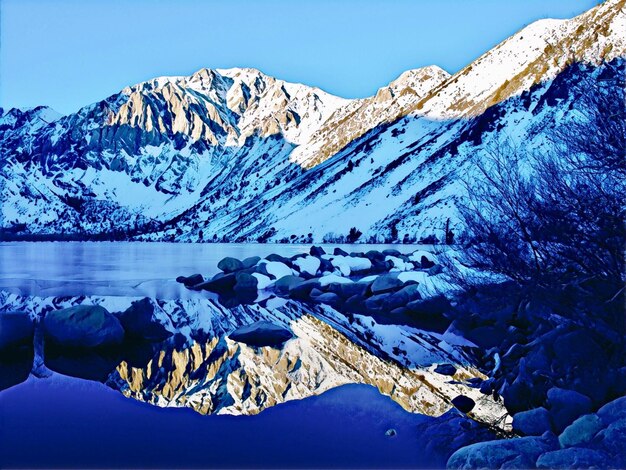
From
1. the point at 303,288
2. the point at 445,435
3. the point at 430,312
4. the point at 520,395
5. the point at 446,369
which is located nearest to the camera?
the point at 445,435

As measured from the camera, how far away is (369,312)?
25203 millimetres

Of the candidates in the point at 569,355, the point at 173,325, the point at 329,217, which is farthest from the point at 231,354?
the point at 329,217

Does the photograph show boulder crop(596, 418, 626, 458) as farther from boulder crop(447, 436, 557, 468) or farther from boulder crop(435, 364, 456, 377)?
boulder crop(435, 364, 456, 377)

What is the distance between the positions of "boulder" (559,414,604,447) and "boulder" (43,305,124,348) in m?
12.8

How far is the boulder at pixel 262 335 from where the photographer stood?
61.5 ft

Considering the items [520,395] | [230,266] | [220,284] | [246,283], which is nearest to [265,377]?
[520,395]

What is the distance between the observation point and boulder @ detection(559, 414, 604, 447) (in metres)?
8.84

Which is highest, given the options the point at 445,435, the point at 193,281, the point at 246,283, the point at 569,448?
the point at 193,281

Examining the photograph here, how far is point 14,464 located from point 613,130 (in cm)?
1145

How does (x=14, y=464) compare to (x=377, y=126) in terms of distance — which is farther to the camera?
(x=377, y=126)

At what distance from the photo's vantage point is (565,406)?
10.2 meters

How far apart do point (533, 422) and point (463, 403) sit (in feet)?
7.21

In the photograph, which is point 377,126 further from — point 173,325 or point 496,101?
point 173,325

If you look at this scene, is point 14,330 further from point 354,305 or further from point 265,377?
point 354,305
